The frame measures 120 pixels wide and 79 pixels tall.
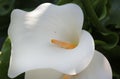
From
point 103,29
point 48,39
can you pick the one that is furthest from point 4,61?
point 103,29

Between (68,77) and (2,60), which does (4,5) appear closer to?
(2,60)

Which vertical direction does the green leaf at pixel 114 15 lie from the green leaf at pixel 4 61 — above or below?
above

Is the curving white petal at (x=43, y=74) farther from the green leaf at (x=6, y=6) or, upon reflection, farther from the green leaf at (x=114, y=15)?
the green leaf at (x=6, y=6)

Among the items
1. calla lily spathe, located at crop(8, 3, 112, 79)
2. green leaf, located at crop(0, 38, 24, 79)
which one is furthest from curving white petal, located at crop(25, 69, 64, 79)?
green leaf, located at crop(0, 38, 24, 79)

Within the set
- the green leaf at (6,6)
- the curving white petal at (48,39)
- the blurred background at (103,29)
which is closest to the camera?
the curving white petal at (48,39)

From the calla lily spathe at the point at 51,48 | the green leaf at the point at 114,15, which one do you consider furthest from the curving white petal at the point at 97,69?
the green leaf at the point at 114,15

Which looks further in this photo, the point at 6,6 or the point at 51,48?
the point at 6,6

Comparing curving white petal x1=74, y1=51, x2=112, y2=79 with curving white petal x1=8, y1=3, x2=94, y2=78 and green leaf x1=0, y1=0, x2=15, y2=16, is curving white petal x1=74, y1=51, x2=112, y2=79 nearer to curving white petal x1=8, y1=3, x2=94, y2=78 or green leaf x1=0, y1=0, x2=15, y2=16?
curving white petal x1=8, y1=3, x2=94, y2=78

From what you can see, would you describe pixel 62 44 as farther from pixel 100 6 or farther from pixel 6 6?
pixel 6 6
